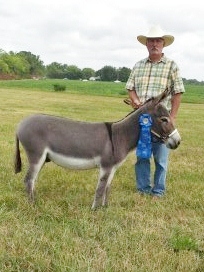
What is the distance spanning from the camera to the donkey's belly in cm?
659

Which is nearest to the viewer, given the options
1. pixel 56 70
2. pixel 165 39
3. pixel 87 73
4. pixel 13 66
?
pixel 165 39

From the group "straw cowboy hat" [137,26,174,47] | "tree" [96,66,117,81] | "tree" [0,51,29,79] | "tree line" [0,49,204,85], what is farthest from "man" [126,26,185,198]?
"tree" [0,51,29,79]

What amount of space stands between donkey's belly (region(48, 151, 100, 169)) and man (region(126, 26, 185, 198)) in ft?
4.53

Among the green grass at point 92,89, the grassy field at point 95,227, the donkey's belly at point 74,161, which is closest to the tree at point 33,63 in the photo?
the green grass at point 92,89

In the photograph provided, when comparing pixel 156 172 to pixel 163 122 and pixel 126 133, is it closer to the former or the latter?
pixel 126 133

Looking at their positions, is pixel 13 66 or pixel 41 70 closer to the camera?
pixel 13 66

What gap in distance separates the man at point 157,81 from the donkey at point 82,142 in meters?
0.70

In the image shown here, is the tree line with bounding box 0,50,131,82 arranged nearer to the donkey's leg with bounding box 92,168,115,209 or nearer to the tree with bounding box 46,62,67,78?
the tree with bounding box 46,62,67,78

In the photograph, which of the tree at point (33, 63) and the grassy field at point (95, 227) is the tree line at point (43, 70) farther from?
the grassy field at point (95, 227)

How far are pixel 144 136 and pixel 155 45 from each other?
1.67 metres

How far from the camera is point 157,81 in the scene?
7.67 m

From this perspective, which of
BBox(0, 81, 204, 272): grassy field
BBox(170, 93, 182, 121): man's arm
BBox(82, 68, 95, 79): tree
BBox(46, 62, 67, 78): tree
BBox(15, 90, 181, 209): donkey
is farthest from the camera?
BBox(46, 62, 67, 78): tree

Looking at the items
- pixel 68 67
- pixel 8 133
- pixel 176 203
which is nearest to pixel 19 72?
pixel 68 67

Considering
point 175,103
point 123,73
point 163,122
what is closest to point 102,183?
point 163,122
